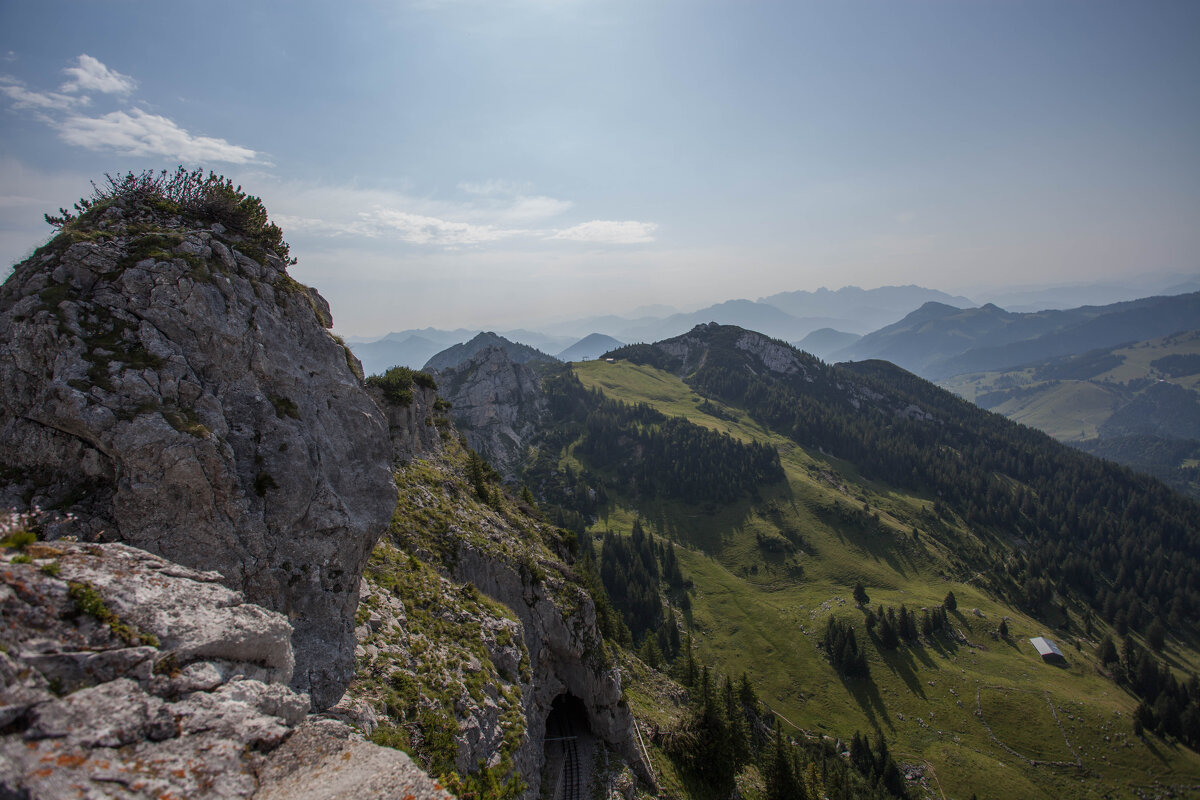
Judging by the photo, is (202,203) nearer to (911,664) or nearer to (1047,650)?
(911,664)

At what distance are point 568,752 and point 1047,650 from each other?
13278 cm

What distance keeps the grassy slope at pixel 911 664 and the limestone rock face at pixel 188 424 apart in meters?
100

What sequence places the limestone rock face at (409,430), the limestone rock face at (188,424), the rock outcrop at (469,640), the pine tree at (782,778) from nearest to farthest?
the limestone rock face at (188,424) → the rock outcrop at (469,640) → the pine tree at (782,778) → the limestone rock face at (409,430)

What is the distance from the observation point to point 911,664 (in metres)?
101

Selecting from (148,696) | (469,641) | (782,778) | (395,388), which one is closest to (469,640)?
(469,641)

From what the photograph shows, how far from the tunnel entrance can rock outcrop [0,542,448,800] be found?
→ 2714 centimetres

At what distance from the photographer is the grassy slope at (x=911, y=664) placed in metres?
81.4

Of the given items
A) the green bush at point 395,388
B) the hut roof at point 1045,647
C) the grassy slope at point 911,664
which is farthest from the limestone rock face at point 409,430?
the hut roof at point 1045,647

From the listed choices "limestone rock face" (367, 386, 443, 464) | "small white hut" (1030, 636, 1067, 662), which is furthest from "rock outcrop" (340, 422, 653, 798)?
"small white hut" (1030, 636, 1067, 662)

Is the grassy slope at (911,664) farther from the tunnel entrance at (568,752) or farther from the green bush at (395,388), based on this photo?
the green bush at (395,388)

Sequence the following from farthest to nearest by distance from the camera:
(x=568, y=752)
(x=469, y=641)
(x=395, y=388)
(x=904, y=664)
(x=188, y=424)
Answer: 1. (x=904, y=664)
2. (x=395, y=388)
3. (x=568, y=752)
4. (x=469, y=641)
5. (x=188, y=424)

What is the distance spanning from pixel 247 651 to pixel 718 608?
123m

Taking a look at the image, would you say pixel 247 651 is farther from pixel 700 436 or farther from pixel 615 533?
pixel 700 436

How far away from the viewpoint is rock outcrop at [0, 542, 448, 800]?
7.64 meters
